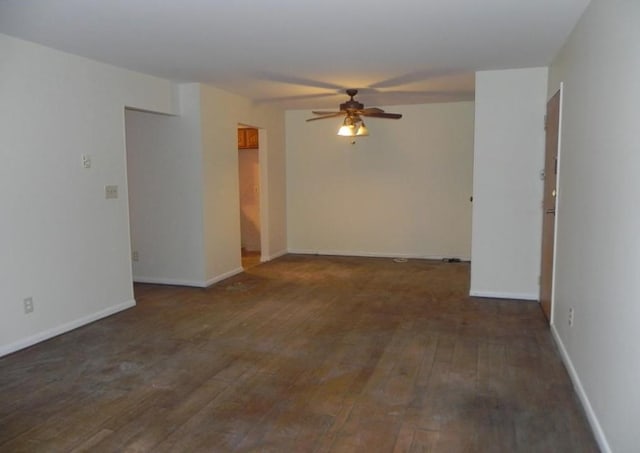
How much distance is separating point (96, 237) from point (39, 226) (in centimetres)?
62

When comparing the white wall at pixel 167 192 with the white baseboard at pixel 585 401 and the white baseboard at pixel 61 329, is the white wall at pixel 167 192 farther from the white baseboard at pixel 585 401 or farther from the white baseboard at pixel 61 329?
the white baseboard at pixel 585 401

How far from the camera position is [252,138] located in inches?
301

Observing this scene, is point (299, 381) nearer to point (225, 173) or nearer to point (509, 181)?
point (509, 181)

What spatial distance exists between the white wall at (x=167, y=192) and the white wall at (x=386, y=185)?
2.49 meters

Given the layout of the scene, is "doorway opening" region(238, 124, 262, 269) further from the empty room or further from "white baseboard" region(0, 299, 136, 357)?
"white baseboard" region(0, 299, 136, 357)

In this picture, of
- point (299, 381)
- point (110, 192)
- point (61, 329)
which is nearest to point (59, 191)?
point (110, 192)

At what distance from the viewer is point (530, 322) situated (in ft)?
13.3

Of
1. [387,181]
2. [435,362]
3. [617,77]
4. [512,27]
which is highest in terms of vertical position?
[512,27]

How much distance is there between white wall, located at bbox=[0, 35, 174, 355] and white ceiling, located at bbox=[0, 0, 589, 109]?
0.23 metres

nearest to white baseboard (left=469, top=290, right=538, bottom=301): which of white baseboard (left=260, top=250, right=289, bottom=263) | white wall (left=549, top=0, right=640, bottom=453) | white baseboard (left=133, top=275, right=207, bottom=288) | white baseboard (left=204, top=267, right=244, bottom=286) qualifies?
white wall (left=549, top=0, right=640, bottom=453)

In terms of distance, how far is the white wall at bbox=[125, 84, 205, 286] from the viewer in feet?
17.4

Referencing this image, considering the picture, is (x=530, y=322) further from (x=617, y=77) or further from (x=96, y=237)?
(x=96, y=237)

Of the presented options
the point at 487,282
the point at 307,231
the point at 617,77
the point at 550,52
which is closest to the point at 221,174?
the point at 307,231

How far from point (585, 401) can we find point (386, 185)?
4889 mm
